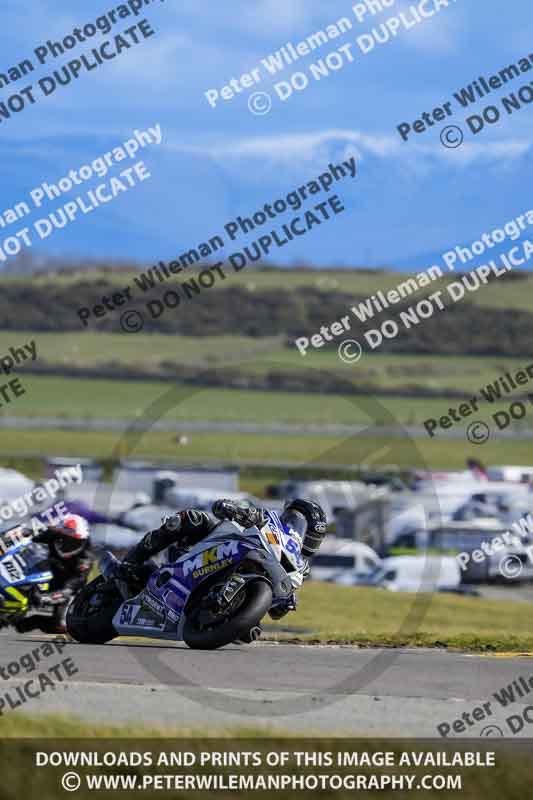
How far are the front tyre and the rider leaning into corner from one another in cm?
60

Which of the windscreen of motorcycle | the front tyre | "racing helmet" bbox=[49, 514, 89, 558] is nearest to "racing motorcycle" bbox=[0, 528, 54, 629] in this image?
"racing helmet" bbox=[49, 514, 89, 558]

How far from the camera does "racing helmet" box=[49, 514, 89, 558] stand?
16.3 metres

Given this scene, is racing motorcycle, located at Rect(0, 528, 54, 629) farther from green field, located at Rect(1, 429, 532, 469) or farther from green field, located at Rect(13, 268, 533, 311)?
green field, located at Rect(13, 268, 533, 311)

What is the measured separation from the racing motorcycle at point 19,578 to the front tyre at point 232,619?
3953mm

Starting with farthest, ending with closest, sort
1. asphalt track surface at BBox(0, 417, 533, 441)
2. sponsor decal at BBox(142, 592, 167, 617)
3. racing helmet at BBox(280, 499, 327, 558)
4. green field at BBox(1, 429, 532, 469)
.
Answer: asphalt track surface at BBox(0, 417, 533, 441), green field at BBox(1, 429, 532, 469), racing helmet at BBox(280, 499, 327, 558), sponsor decal at BBox(142, 592, 167, 617)

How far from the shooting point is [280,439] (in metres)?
91.4

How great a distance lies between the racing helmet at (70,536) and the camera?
643 inches

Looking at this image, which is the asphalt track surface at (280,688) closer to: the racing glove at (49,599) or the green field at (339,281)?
the racing glove at (49,599)

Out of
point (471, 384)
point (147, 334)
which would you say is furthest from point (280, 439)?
point (147, 334)

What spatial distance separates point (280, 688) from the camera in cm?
1148

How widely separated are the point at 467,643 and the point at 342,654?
2183 millimetres

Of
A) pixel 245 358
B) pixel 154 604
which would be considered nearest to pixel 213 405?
pixel 245 358

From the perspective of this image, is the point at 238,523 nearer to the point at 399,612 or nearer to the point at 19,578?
the point at 19,578

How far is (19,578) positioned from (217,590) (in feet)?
15.4
